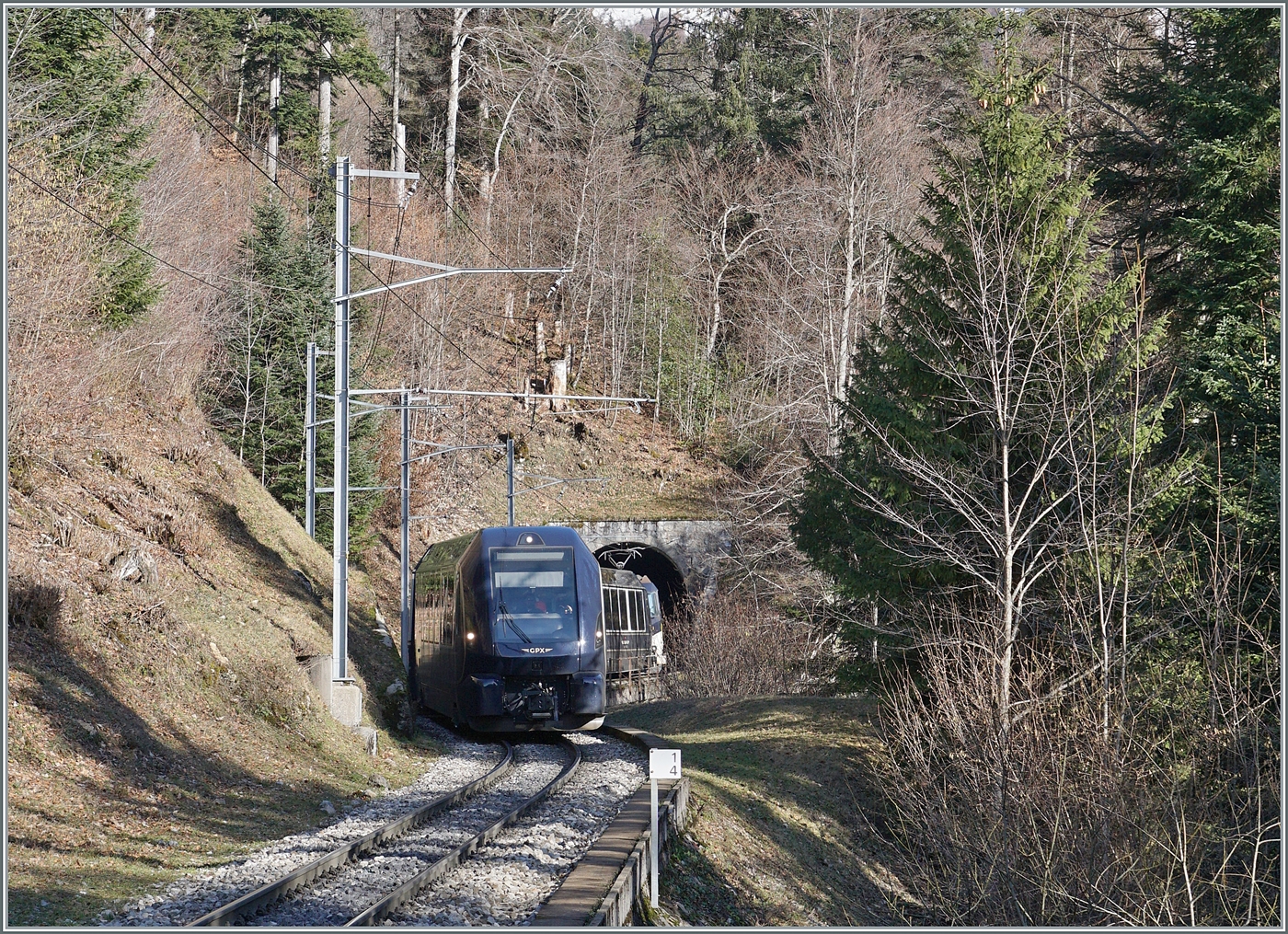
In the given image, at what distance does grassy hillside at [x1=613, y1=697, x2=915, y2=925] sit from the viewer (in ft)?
36.9

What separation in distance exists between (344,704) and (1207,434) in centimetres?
1244

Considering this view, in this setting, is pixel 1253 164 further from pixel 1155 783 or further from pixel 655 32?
pixel 655 32

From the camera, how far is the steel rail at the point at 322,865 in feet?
24.8

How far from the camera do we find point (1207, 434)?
54.2 ft

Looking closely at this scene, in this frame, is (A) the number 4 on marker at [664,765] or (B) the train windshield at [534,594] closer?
(A) the number 4 on marker at [664,765]

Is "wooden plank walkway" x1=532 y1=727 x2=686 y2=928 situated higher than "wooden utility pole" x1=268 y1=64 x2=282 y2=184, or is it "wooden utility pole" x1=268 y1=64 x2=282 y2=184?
"wooden utility pole" x1=268 y1=64 x2=282 y2=184

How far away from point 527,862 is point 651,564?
37768mm

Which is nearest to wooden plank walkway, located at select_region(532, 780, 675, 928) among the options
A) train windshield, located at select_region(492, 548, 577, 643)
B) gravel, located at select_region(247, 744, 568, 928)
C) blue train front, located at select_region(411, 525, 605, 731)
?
gravel, located at select_region(247, 744, 568, 928)

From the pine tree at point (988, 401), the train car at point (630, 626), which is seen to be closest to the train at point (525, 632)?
the pine tree at point (988, 401)

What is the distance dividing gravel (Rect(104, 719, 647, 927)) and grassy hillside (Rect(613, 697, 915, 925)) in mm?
1027

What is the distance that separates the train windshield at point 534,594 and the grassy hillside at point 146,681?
2.45 m

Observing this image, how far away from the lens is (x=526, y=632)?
1836 cm

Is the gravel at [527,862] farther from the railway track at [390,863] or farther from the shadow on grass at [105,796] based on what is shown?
the shadow on grass at [105,796]

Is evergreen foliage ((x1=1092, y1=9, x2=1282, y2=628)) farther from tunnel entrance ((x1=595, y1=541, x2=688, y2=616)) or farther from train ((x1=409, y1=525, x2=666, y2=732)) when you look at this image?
tunnel entrance ((x1=595, y1=541, x2=688, y2=616))
